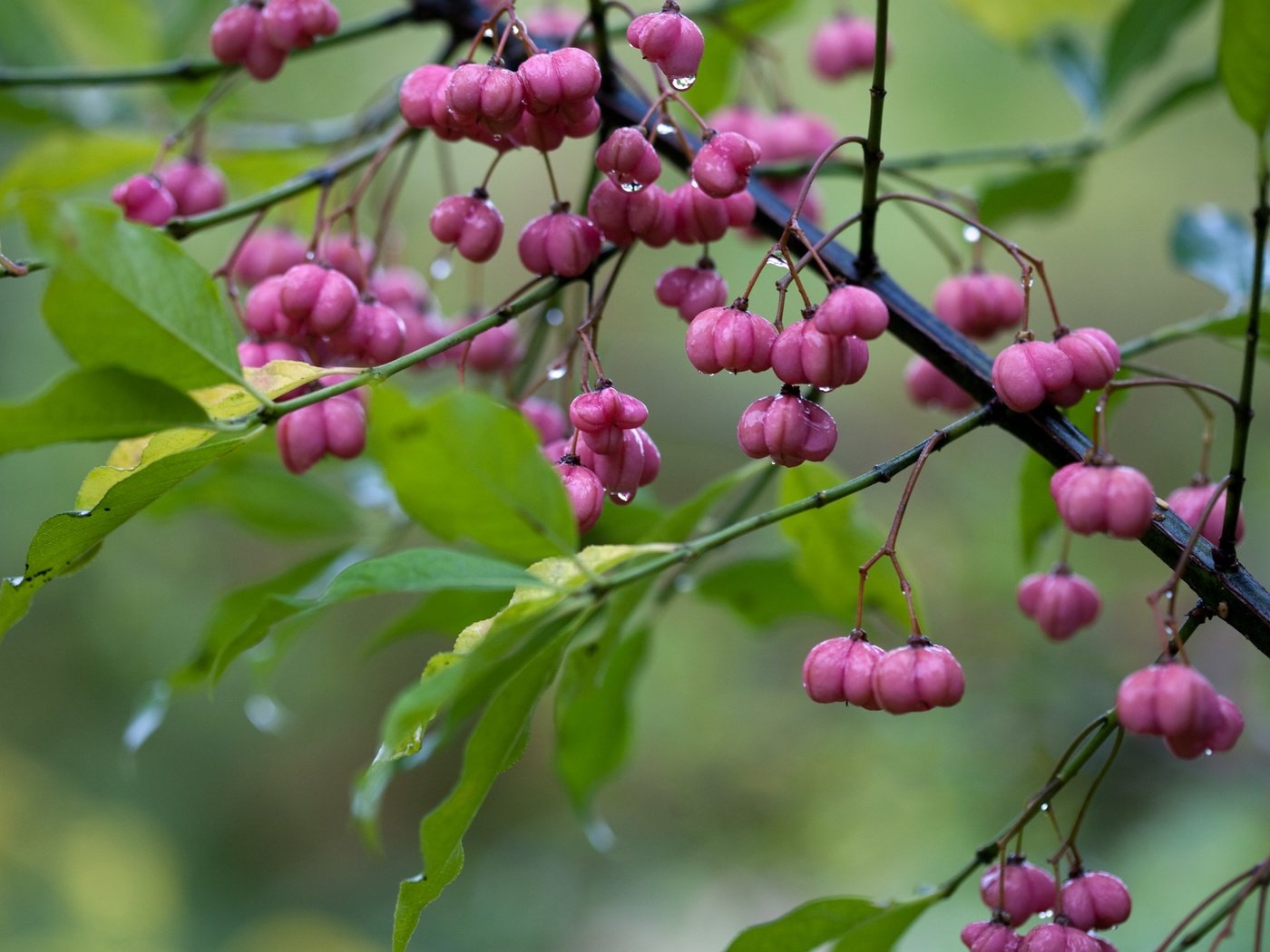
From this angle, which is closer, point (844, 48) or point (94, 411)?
point (94, 411)

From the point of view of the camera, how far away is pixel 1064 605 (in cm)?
92

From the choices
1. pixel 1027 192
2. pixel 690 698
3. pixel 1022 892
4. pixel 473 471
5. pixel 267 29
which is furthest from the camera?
pixel 690 698

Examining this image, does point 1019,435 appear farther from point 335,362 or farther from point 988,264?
point 988,264

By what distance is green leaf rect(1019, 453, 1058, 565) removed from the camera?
3.10 ft

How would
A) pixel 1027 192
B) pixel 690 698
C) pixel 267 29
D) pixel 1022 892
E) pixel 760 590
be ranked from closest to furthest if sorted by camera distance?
pixel 1022 892 → pixel 267 29 → pixel 760 590 → pixel 1027 192 → pixel 690 698

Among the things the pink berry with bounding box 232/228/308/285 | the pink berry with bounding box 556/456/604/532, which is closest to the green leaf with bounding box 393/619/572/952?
the pink berry with bounding box 556/456/604/532

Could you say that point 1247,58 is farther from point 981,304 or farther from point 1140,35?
point 1140,35

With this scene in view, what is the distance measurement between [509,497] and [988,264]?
306cm

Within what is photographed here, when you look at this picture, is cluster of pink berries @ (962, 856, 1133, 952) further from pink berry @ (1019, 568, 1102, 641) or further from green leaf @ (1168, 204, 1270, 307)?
green leaf @ (1168, 204, 1270, 307)

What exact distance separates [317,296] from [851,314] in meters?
0.38

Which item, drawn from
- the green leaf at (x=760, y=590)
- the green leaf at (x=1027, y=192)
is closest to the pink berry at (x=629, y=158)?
the green leaf at (x=760, y=590)

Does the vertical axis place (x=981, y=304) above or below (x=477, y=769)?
above

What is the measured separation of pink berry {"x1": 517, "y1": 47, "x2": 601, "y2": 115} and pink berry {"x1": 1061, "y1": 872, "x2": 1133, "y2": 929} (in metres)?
0.58

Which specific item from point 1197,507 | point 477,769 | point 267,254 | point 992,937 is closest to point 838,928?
point 992,937
